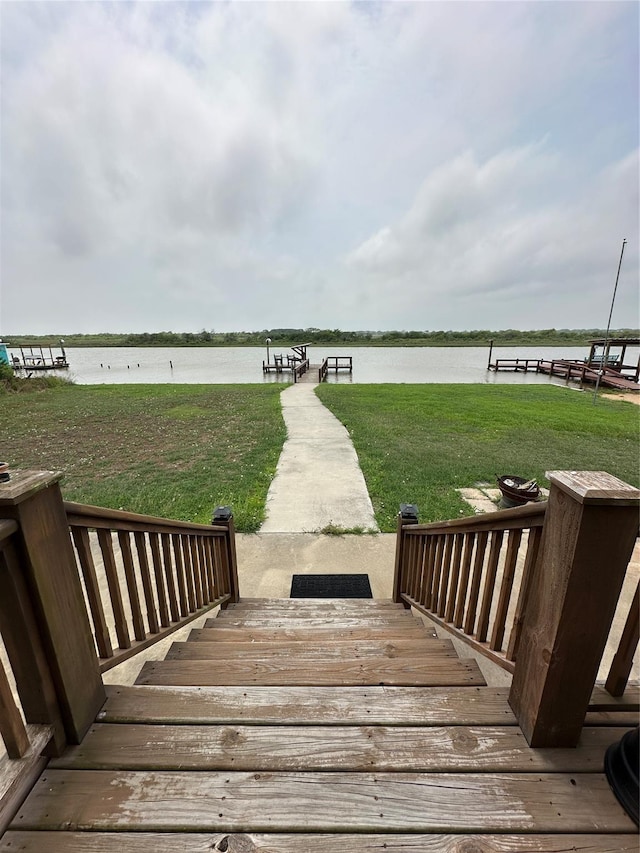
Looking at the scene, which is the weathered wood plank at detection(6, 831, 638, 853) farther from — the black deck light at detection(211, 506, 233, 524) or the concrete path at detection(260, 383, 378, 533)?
Answer: the concrete path at detection(260, 383, 378, 533)

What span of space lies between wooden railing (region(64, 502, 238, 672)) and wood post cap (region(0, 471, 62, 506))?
0.23 meters

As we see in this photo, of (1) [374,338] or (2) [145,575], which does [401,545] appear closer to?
(2) [145,575]

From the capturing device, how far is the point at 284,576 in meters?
3.79

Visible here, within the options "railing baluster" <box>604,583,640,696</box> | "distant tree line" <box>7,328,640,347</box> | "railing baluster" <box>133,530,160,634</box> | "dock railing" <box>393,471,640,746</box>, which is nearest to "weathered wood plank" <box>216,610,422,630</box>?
"railing baluster" <box>133,530,160,634</box>

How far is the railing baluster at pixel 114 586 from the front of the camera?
5.71ft

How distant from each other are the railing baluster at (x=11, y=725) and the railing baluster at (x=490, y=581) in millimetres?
1904

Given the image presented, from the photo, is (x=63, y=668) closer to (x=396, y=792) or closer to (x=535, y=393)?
(x=396, y=792)

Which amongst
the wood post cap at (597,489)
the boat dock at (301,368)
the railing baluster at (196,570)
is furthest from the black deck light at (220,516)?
the boat dock at (301,368)

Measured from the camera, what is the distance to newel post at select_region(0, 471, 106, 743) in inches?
46.9

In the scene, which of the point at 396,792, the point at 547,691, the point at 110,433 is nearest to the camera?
the point at 396,792

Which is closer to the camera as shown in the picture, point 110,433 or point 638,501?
point 638,501

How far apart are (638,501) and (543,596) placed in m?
0.49

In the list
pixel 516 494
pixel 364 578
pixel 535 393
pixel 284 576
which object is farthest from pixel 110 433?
pixel 535 393

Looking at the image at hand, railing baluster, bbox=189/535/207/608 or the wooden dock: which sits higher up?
railing baluster, bbox=189/535/207/608
